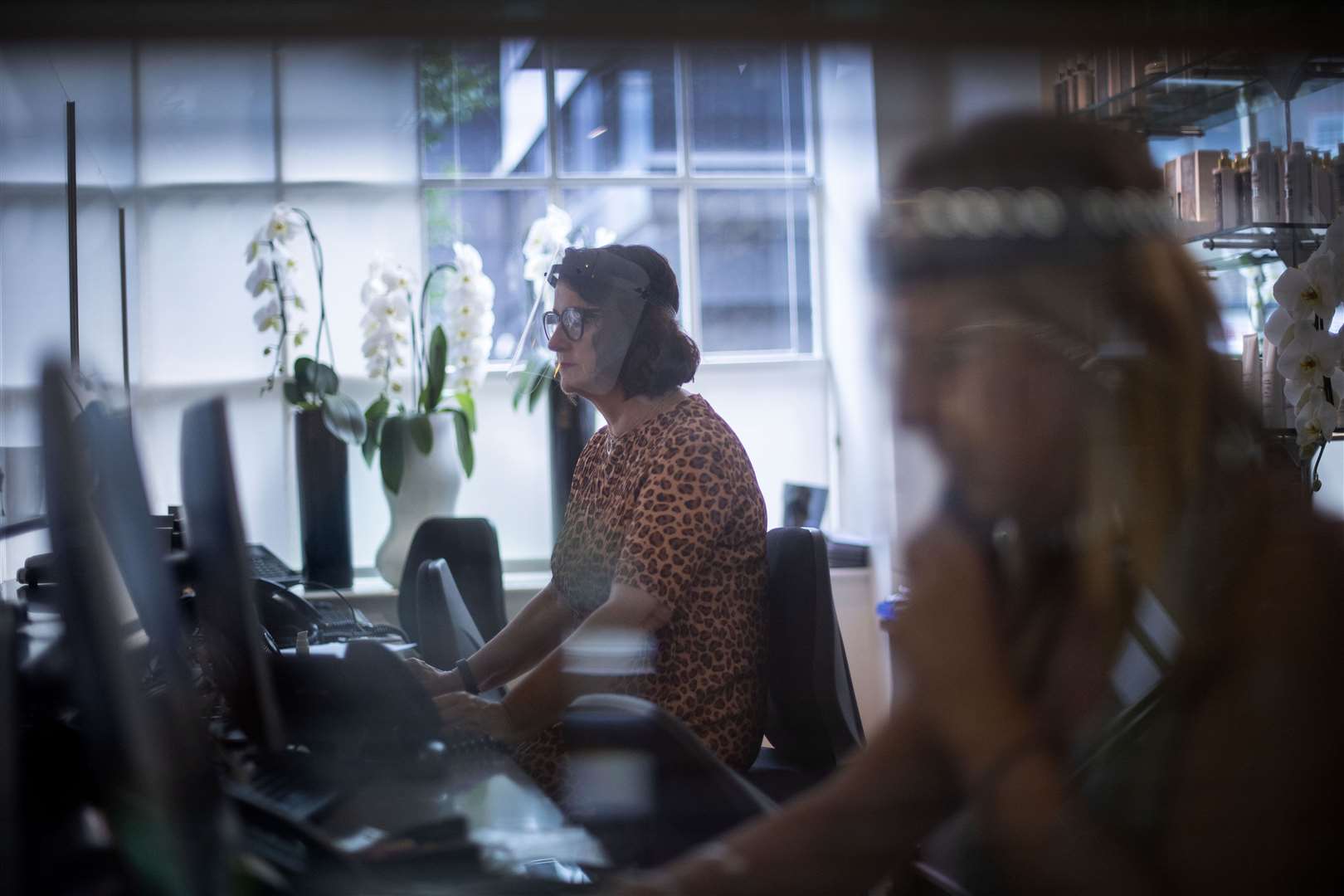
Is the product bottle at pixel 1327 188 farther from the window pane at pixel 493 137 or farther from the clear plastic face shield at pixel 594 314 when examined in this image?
the window pane at pixel 493 137

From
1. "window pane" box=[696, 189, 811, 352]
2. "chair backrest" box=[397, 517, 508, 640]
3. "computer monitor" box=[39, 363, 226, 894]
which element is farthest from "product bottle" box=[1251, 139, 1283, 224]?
"computer monitor" box=[39, 363, 226, 894]

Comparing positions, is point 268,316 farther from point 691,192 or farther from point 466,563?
point 691,192

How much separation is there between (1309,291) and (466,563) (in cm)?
203

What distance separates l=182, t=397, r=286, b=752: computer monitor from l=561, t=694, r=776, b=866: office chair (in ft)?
0.94

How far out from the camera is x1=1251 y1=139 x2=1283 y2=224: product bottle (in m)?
2.96

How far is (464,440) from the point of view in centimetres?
377

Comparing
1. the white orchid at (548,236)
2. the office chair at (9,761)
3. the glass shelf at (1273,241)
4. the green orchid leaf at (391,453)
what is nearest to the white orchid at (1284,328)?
the glass shelf at (1273,241)

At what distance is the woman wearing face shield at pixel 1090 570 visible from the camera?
625 millimetres

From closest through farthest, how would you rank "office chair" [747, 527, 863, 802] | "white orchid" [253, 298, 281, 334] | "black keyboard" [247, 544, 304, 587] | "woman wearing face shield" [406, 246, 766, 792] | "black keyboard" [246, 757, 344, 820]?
"black keyboard" [246, 757, 344, 820]
"woman wearing face shield" [406, 246, 766, 792]
"office chair" [747, 527, 863, 802]
"black keyboard" [247, 544, 304, 587]
"white orchid" [253, 298, 281, 334]

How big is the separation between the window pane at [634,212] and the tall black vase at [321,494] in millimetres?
1332

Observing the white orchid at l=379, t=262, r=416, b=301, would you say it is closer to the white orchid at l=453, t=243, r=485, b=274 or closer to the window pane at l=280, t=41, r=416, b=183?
the white orchid at l=453, t=243, r=485, b=274

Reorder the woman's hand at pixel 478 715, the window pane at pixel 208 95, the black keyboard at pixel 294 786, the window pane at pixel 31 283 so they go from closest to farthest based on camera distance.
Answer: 1. the window pane at pixel 208 95
2. the black keyboard at pixel 294 786
3. the window pane at pixel 31 283
4. the woman's hand at pixel 478 715

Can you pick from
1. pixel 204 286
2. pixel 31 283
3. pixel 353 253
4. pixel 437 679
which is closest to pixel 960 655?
pixel 31 283

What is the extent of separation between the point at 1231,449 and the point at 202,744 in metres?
0.67
